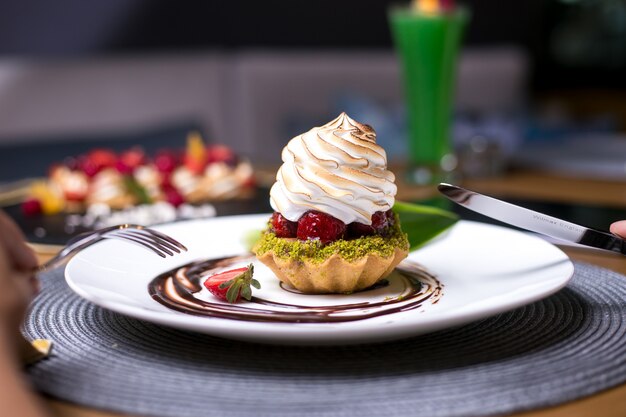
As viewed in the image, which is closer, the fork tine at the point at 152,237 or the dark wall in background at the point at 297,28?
the fork tine at the point at 152,237

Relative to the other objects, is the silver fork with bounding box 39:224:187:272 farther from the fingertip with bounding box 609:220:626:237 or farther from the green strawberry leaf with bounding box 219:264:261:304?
the fingertip with bounding box 609:220:626:237

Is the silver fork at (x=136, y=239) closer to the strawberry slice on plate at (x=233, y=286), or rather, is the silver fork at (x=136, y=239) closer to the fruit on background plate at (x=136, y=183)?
the strawberry slice on plate at (x=233, y=286)

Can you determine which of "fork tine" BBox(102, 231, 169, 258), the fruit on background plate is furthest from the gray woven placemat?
the fruit on background plate

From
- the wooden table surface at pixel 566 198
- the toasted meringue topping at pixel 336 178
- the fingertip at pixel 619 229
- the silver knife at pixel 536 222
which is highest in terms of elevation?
the toasted meringue topping at pixel 336 178

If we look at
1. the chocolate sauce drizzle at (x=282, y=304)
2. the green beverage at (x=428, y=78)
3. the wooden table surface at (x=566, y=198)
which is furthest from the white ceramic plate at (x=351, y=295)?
the green beverage at (x=428, y=78)

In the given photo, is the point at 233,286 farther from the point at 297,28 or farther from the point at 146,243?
the point at 297,28

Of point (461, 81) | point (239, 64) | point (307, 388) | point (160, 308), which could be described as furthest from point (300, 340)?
point (461, 81)

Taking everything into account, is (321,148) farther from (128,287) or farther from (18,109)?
(18,109)
